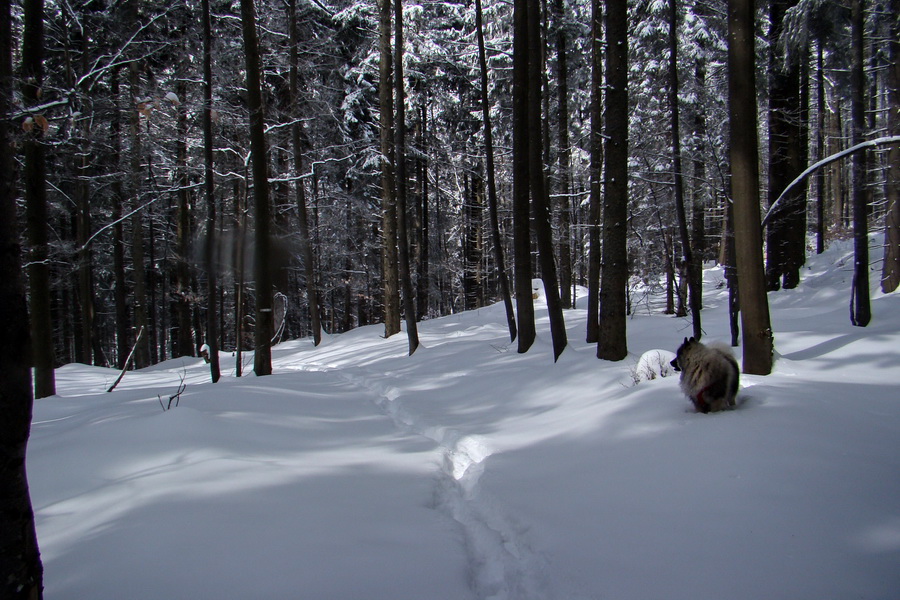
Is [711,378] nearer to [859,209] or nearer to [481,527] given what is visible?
[481,527]

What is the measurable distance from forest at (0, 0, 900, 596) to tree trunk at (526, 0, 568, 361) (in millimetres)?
41

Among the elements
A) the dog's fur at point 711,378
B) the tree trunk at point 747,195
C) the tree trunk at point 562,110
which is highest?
the tree trunk at point 562,110

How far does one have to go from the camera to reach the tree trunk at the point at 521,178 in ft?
31.2

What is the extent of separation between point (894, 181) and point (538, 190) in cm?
841

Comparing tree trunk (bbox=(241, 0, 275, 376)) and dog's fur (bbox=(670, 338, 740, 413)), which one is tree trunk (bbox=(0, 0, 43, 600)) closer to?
dog's fur (bbox=(670, 338, 740, 413))

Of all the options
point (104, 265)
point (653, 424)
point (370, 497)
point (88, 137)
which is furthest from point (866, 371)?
point (104, 265)

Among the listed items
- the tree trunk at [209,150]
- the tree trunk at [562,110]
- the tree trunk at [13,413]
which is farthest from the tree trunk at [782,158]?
the tree trunk at [13,413]

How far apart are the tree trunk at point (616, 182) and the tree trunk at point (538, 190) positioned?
1151mm

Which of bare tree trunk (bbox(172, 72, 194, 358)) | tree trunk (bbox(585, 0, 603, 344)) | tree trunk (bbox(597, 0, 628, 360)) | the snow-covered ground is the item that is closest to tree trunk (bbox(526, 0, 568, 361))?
tree trunk (bbox(597, 0, 628, 360))

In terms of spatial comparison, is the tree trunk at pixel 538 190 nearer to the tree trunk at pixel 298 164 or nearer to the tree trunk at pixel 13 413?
the tree trunk at pixel 13 413

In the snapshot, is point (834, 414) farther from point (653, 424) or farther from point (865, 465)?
point (653, 424)

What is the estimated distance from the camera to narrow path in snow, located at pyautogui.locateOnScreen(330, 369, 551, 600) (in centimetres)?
294

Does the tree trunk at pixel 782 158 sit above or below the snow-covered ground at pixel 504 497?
above

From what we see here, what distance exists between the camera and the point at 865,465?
3.23m
